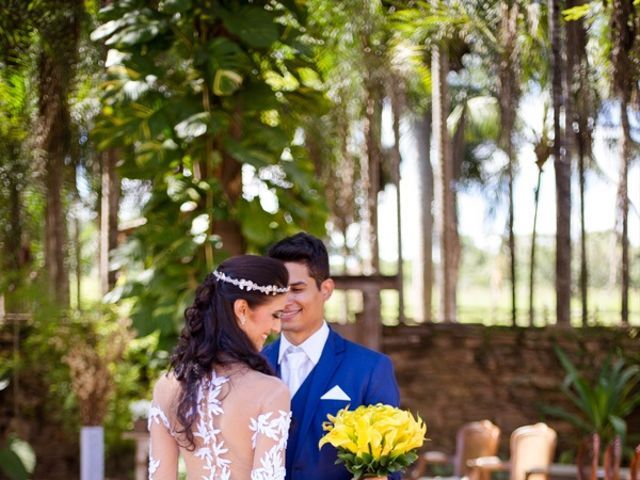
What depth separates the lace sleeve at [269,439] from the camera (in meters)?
2.77

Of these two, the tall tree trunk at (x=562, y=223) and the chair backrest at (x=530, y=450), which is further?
the tall tree trunk at (x=562, y=223)

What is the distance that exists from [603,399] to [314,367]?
7227 mm

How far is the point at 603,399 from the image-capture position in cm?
1000

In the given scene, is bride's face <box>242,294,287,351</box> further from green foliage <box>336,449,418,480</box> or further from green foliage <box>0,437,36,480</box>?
green foliage <box>0,437,36,480</box>

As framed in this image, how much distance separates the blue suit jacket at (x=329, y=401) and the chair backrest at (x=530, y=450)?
139 inches

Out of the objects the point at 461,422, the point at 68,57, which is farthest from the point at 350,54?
the point at 68,57

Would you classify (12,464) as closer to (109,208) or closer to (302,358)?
(109,208)

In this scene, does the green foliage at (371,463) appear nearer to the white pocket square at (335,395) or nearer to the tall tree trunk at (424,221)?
the white pocket square at (335,395)

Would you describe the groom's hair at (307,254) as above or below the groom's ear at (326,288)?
above

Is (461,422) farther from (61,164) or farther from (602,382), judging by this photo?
(61,164)

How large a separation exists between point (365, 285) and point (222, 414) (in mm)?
5972

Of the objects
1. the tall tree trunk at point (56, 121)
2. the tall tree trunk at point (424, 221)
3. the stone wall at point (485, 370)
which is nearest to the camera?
the tall tree trunk at point (56, 121)

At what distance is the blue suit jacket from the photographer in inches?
128

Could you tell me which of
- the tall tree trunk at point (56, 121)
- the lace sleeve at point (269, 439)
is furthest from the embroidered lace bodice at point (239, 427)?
the tall tree trunk at point (56, 121)
